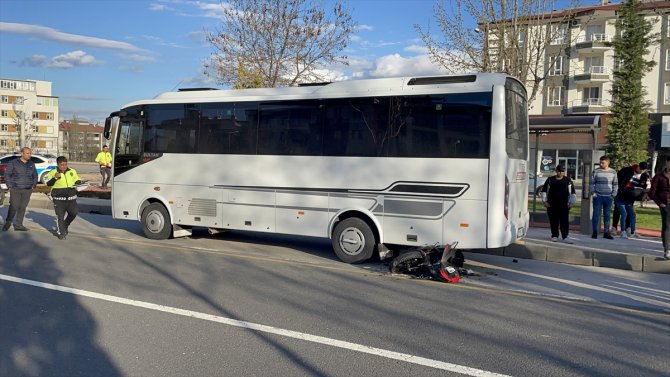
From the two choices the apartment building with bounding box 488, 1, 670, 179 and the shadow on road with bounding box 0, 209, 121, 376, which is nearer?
the shadow on road with bounding box 0, 209, 121, 376

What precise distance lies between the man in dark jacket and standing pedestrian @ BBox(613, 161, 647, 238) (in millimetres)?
13318

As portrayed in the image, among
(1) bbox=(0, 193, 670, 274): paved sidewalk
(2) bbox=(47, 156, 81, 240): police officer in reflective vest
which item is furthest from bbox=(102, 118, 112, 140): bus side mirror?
(1) bbox=(0, 193, 670, 274): paved sidewalk

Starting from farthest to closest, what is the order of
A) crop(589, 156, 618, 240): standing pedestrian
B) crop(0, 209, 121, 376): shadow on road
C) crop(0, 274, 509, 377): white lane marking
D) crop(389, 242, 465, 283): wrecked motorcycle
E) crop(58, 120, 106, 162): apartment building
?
crop(58, 120, 106, 162): apartment building → crop(589, 156, 618, 240): standing pedestrian → crop(389, 242, 465, 283): wrecked motorcycle → crop(0, 274, 509, 377): white lane marking → crop(0, 209, 121, 376): shadow on road

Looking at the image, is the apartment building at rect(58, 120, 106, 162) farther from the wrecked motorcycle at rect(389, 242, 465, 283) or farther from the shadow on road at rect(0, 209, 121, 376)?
the wrecked motorcycle at rect(389, 242, 465, 283)

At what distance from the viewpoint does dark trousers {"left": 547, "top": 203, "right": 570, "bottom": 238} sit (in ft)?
40.1

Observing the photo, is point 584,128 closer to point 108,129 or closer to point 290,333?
point 290,333

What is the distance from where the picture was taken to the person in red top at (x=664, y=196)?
10141mm

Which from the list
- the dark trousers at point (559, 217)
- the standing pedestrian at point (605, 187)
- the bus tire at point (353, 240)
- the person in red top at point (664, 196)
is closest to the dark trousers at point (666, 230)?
the person in red top at point (664, 196)

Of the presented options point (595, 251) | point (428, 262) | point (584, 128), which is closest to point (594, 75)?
point (584, 128)

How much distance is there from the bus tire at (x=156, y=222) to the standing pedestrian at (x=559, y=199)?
8.13 metres

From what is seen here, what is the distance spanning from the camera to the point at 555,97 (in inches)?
2136

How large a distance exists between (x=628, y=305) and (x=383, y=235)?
12.8 ft

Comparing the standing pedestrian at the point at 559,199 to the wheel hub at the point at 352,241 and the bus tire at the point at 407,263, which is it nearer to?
the bus tire at the point at 407,263

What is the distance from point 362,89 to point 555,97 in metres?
49.0
